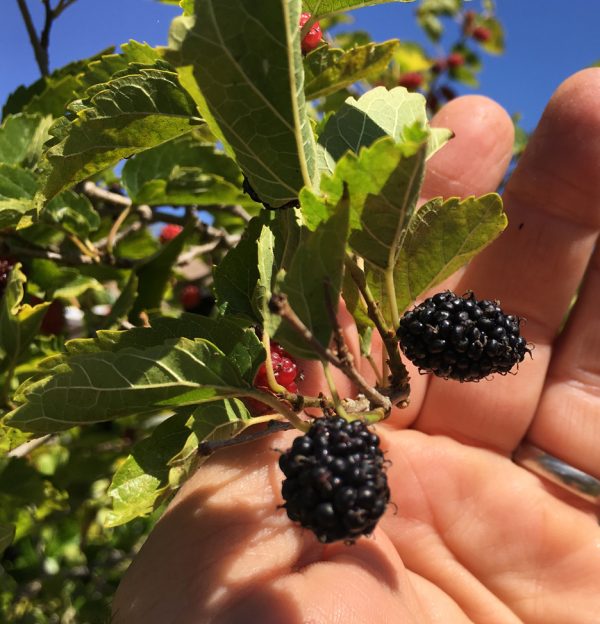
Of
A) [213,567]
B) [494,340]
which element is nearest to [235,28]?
[494,340]

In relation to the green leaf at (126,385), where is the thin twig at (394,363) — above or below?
below

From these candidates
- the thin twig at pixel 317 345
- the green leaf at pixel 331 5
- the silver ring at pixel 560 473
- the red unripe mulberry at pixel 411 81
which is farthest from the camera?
the red unripe mulberry at pixel 411 81

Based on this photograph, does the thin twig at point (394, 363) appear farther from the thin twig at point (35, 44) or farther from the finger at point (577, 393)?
the thin twig at point (35, 44)

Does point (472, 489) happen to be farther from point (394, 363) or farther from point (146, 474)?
point (146, 474)

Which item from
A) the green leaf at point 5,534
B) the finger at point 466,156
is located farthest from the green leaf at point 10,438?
the finger at point 466,156

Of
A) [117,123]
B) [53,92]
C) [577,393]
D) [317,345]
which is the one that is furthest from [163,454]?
[577,393]

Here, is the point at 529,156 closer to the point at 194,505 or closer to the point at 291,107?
the point at 291,107

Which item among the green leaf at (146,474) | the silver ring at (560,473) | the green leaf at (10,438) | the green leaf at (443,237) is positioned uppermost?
the green leaf at (443,237)
